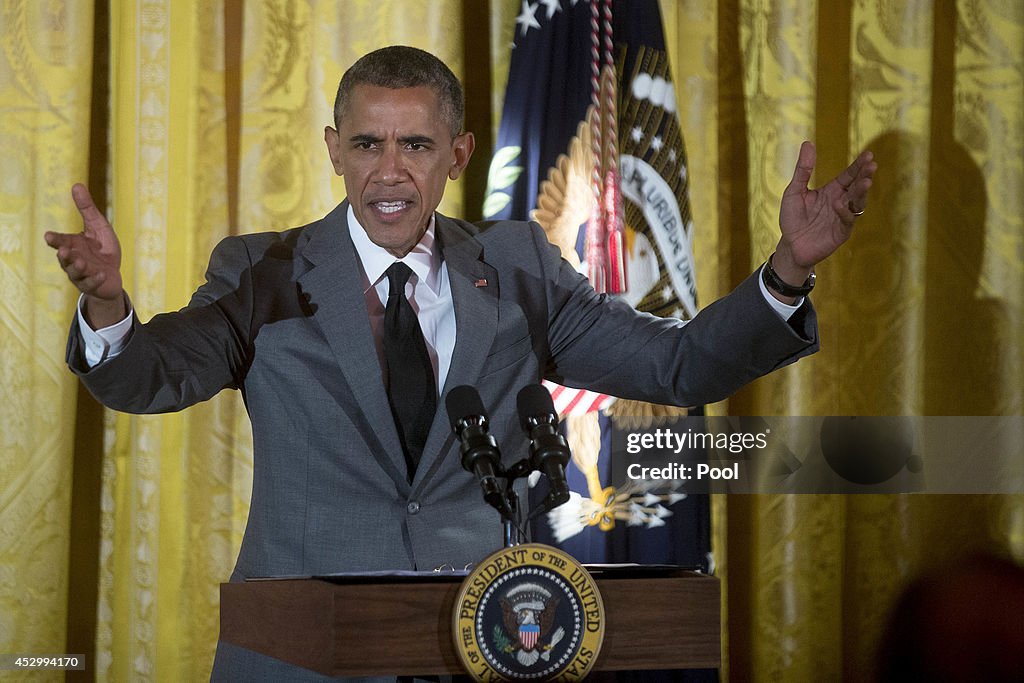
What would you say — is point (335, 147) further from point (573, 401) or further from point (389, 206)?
point (573, 401)

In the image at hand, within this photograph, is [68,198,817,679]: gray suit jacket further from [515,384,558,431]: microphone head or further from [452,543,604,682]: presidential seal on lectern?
[452,543,604,682]: presidential seal on lectern

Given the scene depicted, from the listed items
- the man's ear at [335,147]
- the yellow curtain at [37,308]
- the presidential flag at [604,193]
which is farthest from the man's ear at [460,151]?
the yellow curtain at [37,308]

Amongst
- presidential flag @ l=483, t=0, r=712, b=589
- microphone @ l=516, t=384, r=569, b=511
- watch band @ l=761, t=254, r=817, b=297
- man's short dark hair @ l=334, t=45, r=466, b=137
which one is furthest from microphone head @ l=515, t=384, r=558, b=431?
presidential flag @ l=483, t=0, r=712, b=589

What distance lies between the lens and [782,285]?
1879 millimetres

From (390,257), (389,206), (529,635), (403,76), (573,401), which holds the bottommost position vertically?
(529,635)

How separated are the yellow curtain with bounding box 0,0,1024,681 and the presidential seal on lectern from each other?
168 cm

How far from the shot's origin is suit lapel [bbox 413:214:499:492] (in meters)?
1.96

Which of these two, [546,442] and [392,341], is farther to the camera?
[392,341]

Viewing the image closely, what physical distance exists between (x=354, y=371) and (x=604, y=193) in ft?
3.39

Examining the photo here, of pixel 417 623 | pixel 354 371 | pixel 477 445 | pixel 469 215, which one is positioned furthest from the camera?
pixel 469 215

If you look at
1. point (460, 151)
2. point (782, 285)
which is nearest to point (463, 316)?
point (460, 151)

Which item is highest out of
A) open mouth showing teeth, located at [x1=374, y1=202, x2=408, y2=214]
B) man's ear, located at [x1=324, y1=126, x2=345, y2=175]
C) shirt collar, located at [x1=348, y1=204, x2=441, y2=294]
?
man's ear, located at [x1=324, y1=126, x2=345, y2=175]

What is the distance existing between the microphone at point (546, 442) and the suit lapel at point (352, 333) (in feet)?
1.72

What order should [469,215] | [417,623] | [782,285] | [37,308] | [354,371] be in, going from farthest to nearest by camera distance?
[469,215] < [37,308] < [354,371] < [782,285] < [417,623]
